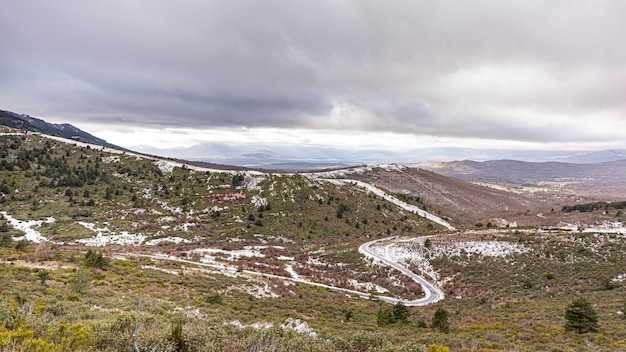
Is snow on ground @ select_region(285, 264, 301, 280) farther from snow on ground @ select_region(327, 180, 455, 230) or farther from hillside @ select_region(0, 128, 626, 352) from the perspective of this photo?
snow on ground @ select_region(327, 180, 455, 230)

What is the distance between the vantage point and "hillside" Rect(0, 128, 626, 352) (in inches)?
538

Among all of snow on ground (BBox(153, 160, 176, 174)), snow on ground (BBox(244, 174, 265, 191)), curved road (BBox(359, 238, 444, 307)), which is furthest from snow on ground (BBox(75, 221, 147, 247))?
curved road (BBox(359, 238, 444, 307))

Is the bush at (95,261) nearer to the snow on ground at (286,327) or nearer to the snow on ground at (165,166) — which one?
the snow on ground at (286,327)

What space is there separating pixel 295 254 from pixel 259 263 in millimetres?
14509

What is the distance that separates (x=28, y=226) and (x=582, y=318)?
88.8 meters

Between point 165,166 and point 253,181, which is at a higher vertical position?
point 165,166

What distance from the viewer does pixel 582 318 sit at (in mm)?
20297

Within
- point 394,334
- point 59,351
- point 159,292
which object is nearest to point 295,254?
point 159,292

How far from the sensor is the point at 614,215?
9606 cm

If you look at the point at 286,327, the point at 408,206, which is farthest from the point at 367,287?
the point at 408,206

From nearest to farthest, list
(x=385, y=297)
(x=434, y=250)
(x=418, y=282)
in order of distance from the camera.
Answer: (x=385, y=297) → (x=418, y=282) → (x=434, y=250)

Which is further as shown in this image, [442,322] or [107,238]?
[107,238]

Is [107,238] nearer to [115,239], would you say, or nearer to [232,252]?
[115,239]

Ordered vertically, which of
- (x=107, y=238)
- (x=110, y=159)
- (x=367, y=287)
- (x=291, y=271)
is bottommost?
(x=367, y=287)
